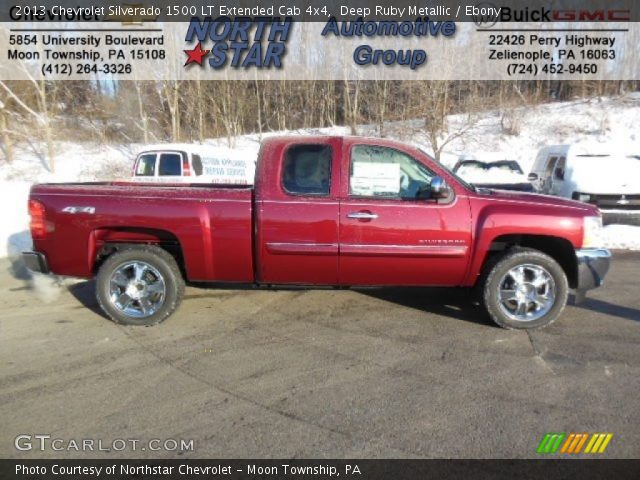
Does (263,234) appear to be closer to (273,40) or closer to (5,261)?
(5,261)

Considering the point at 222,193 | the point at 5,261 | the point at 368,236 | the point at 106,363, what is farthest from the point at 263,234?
the point at 5,261

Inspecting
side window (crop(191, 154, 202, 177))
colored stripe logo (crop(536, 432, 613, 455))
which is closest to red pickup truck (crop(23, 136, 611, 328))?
colored stripe logo (crop(536, 432, 613, 455))

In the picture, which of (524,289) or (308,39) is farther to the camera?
(308,39)

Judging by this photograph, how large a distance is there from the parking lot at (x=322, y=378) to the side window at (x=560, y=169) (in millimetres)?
5716

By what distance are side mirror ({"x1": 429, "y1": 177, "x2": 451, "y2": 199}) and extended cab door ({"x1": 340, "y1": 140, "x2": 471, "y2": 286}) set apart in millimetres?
74

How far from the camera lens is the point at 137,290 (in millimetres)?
4309

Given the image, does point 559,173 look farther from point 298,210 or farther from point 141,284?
point 141,284

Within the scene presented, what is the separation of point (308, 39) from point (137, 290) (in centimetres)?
2468

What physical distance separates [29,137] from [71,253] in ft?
84.4

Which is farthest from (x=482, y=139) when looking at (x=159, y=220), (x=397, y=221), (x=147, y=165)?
(x=159, y=220)

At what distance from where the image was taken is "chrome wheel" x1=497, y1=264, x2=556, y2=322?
4109 millimetres

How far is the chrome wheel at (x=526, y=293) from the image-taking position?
13.5ft

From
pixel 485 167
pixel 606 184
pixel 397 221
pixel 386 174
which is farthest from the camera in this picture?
pixel 485 167
